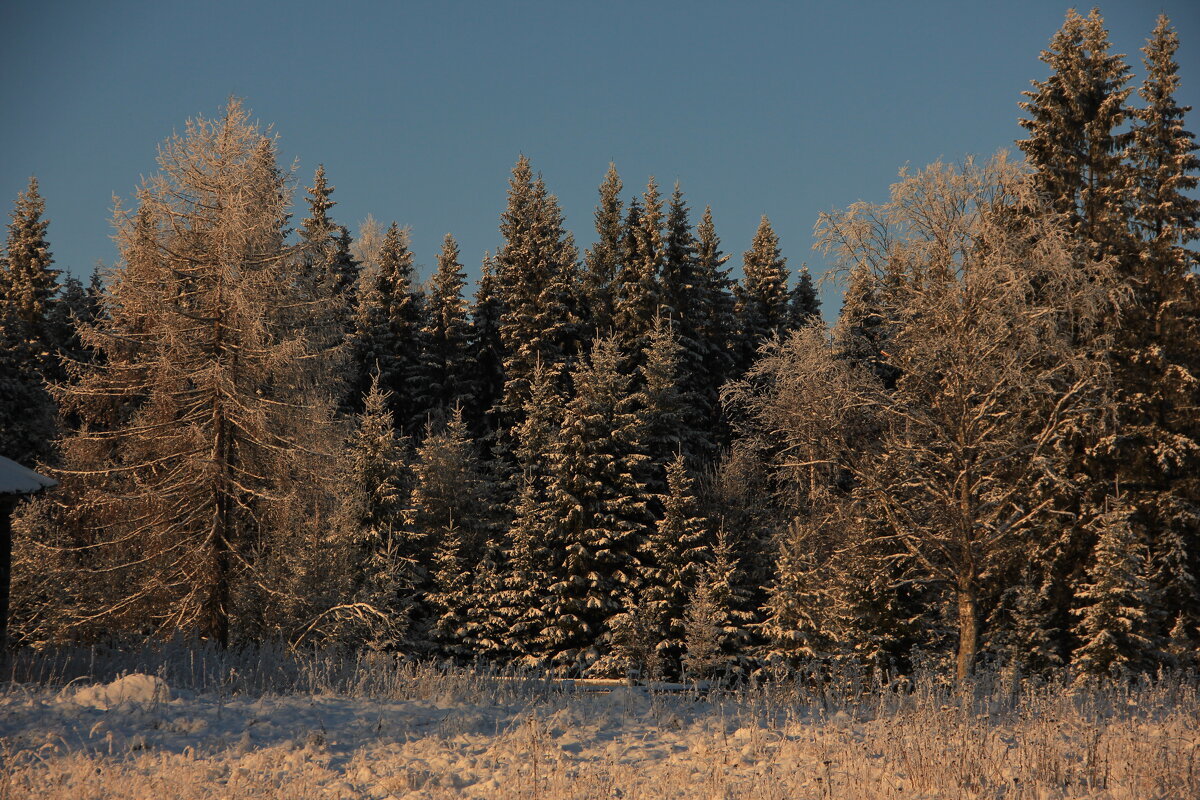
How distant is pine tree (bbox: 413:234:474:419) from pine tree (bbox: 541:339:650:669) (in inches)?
548

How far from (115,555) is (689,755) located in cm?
1696

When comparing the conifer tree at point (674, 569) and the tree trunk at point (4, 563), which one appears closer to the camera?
the tree trunk at point (4, 563)

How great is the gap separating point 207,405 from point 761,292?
39.8 meters

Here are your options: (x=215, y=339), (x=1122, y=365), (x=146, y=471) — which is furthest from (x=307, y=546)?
(x=1122, y=365)

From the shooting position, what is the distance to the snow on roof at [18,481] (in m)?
12.0

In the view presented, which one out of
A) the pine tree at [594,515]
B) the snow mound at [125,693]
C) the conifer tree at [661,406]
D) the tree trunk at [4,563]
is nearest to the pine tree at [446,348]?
the conifer tree at [661,406]

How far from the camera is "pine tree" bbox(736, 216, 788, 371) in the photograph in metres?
50.8

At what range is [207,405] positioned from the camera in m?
19.2

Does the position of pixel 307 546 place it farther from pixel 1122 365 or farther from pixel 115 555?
pixel 1122 365

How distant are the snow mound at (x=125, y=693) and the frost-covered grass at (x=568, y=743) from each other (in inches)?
0.9

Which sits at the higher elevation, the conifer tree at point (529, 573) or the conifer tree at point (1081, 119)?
the conifer tree at point (1081, 119)

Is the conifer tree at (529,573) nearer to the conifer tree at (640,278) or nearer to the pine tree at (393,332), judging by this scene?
the conifer tree at (640,278)

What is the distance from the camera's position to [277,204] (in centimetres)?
2064

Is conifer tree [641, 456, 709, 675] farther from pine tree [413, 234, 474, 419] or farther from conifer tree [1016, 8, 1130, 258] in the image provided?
pine tree [413, 234, 474, 419]
